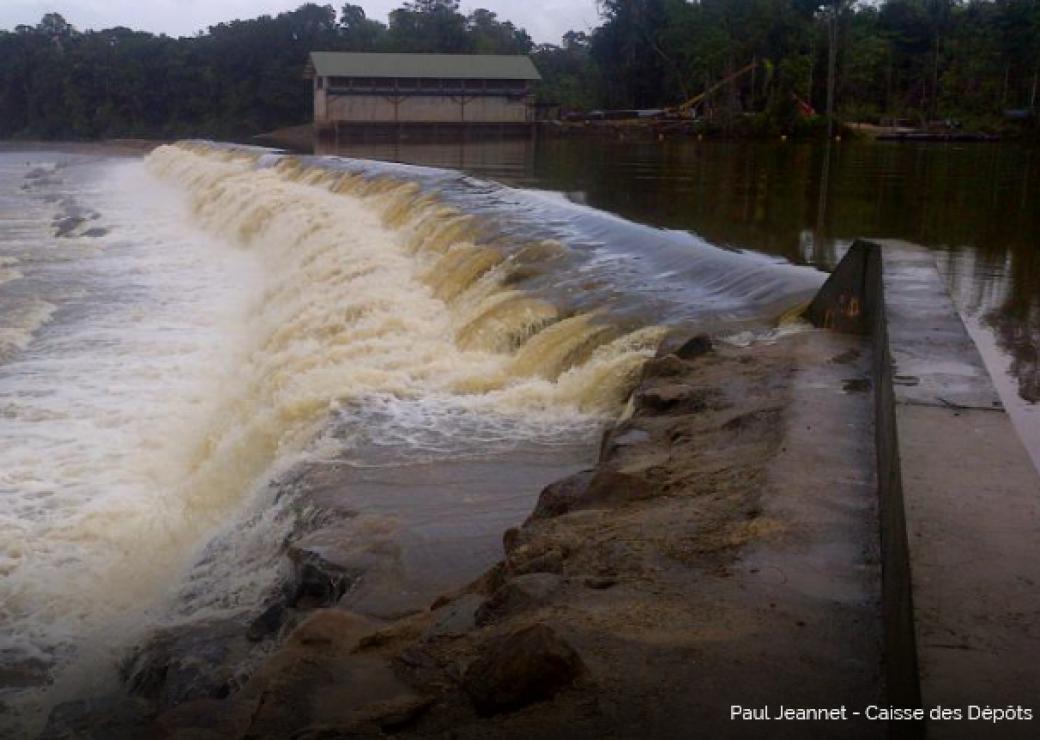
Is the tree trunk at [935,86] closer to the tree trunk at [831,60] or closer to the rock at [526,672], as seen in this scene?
the tree trunk at [831,60]

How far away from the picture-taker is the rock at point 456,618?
3975mm

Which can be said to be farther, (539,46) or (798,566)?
(539,46)

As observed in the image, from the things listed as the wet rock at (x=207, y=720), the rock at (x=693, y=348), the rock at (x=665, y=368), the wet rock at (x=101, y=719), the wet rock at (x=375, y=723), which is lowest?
the wet rock at (x=101, y=719)

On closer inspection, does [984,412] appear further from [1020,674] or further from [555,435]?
[555,435]

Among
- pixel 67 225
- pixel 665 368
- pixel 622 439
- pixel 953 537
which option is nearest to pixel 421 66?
pixel 67 225

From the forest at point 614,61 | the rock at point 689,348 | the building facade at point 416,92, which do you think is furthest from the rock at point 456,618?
the building facade at point 416,92

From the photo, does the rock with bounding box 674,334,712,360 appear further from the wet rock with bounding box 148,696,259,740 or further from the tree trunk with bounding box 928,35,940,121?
the tree trunk with bounding box 928,35,940,121

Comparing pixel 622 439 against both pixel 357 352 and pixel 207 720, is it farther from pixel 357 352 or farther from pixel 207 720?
pixel 357 352

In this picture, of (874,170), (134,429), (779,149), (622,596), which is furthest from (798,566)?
(779,149)

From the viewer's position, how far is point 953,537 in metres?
3.40

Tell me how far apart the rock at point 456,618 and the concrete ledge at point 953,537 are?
1457mm

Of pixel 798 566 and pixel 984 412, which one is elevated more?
pixel 984 412

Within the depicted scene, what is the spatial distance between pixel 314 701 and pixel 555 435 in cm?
349

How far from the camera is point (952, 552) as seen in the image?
3.31 m
